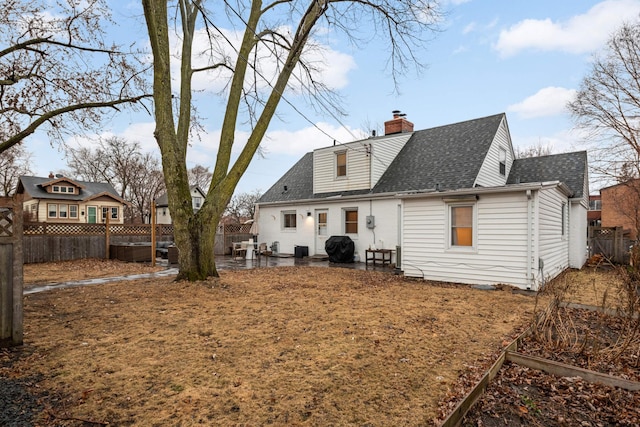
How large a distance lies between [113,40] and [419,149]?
1240cm

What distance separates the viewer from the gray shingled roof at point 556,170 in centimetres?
1327

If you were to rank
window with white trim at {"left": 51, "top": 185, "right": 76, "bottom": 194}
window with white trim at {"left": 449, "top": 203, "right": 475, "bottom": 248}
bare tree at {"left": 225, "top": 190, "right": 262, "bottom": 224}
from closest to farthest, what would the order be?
window with white trim at {"left": 449, "top": 203, "right": 475, "bottom": 248}, window with white trim at {"left": 51, "top": 185, "right": 76, "bottom": 194}, bare tree at {"left": 225, "top": 190, "right": 262, "bottom": 224}

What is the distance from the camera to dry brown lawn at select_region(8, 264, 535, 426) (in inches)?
113

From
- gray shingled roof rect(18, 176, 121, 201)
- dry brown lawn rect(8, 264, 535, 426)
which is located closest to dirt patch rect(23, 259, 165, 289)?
dry brown lawn rect(8, 264, 535, 426)

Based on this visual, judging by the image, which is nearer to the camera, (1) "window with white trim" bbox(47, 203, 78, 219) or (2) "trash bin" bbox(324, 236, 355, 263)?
(2) "trash bin" bbox(324, 236, 355, 263)

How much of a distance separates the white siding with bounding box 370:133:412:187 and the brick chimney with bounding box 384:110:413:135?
2.23 feet

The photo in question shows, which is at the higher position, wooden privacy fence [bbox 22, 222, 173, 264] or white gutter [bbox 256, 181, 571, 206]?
white gutter [bbox 256, 181, 571, 206]

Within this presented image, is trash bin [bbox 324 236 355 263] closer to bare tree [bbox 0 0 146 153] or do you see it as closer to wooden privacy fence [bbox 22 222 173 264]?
bare tree [bbox 0 0 146 153]

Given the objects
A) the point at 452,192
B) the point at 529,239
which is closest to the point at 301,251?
the point at 452,192

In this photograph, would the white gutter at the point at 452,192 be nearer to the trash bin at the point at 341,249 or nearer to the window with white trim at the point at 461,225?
the window with white trim at the point at 461,225

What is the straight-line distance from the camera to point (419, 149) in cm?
1556

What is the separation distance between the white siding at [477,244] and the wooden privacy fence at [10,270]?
9.15m

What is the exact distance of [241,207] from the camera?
1518 inches

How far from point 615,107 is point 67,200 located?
41.3m
